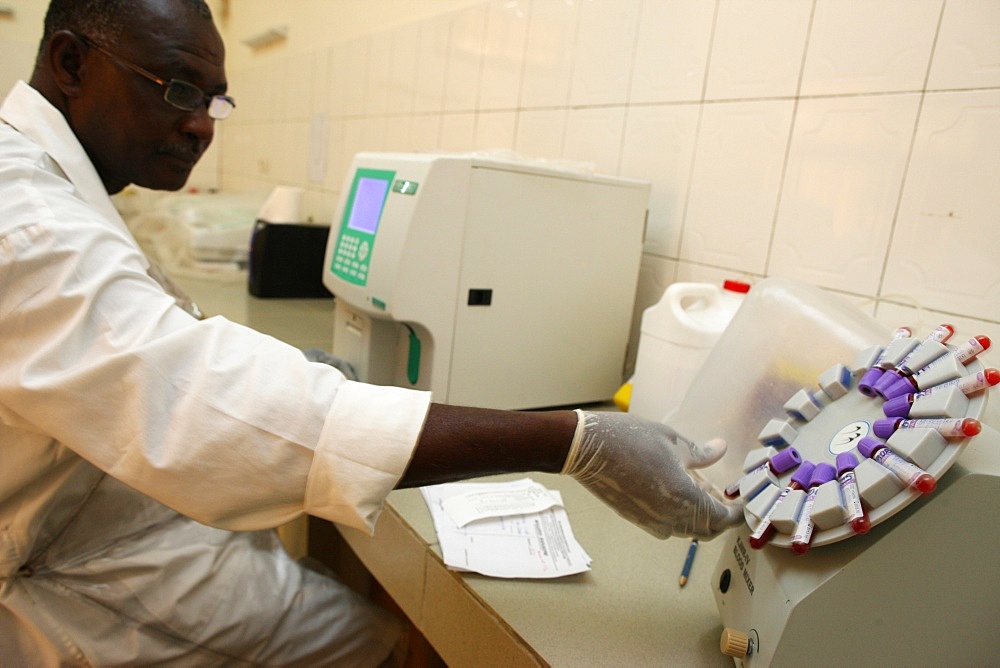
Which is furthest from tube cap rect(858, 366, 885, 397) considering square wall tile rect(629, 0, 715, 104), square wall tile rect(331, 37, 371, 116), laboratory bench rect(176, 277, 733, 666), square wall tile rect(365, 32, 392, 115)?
square wall tile rect(331, 37, 371, 116)

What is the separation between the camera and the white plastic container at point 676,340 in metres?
1.05

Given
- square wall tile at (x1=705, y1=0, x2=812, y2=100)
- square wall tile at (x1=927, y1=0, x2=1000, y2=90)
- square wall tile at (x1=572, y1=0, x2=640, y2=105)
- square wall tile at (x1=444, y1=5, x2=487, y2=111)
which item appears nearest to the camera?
square wall tile at (x1=927, y1=0, x2=1000, y2=90)

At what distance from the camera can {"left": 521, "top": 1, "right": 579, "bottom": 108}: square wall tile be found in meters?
1.54

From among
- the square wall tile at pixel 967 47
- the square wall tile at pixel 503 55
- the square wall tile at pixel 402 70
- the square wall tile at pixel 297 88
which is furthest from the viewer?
the square wall tile at pixel 297 88

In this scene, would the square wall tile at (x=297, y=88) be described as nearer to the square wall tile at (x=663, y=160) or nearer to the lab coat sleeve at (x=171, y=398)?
the square wall tile at (x=663, y=160)

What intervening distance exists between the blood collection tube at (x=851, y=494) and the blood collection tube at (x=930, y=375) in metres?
0.07

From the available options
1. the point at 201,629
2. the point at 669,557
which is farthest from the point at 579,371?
the point at 201,629

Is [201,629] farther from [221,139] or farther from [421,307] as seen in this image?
[221,139]

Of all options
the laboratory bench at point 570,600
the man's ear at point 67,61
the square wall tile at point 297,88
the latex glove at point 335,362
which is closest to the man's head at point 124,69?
the man's ear at point 67,61

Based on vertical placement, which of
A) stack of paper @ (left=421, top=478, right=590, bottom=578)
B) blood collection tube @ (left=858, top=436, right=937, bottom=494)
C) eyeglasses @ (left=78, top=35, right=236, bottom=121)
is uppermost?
eyeglasses @ (left=78, top=35, right=236, bottom=121)

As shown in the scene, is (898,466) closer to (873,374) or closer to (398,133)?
(873,374)

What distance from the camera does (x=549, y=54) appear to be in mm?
1585

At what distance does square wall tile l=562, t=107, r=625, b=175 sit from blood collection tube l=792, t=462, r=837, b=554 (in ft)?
3.22

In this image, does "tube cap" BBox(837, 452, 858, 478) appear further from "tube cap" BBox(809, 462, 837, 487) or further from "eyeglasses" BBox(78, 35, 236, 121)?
"eyeglasses" BBox(78, 35, 236, 121)
